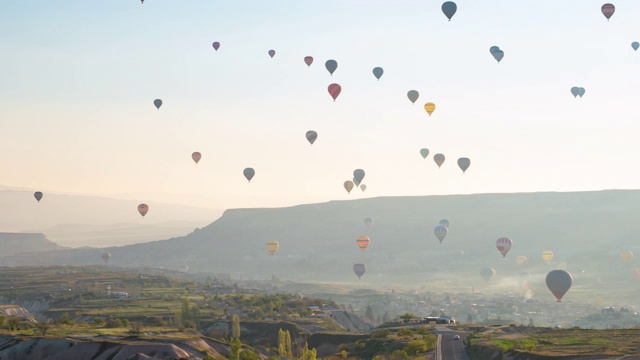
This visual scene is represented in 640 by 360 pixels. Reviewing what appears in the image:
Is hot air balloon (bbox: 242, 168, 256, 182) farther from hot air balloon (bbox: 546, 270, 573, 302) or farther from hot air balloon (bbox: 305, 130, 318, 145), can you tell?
hot air balloon (bbox: 546, 270, 573, 302)

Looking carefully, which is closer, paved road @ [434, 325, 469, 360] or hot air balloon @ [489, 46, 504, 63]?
paved road @ [434, 325, 469, 360]

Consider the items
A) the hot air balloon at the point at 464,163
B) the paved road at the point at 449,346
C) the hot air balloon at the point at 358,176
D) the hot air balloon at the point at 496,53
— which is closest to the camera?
the paved road at the point at 449,346

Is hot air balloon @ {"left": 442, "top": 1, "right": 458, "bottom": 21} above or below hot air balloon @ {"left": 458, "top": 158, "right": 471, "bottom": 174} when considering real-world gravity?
above

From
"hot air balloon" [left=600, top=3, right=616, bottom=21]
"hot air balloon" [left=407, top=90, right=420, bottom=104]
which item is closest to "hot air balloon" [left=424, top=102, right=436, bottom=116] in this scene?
"hot air balloon" [left=407, top=90, right=420, bottom=104]

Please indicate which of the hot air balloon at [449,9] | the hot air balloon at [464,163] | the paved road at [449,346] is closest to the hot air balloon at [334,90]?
the hot air balloon at [449,9]

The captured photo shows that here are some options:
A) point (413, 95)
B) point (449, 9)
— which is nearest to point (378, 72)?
point (413, 95)

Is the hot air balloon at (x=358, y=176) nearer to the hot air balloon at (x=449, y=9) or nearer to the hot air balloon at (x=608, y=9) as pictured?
the hot air balloon at (x=449, y=9)
